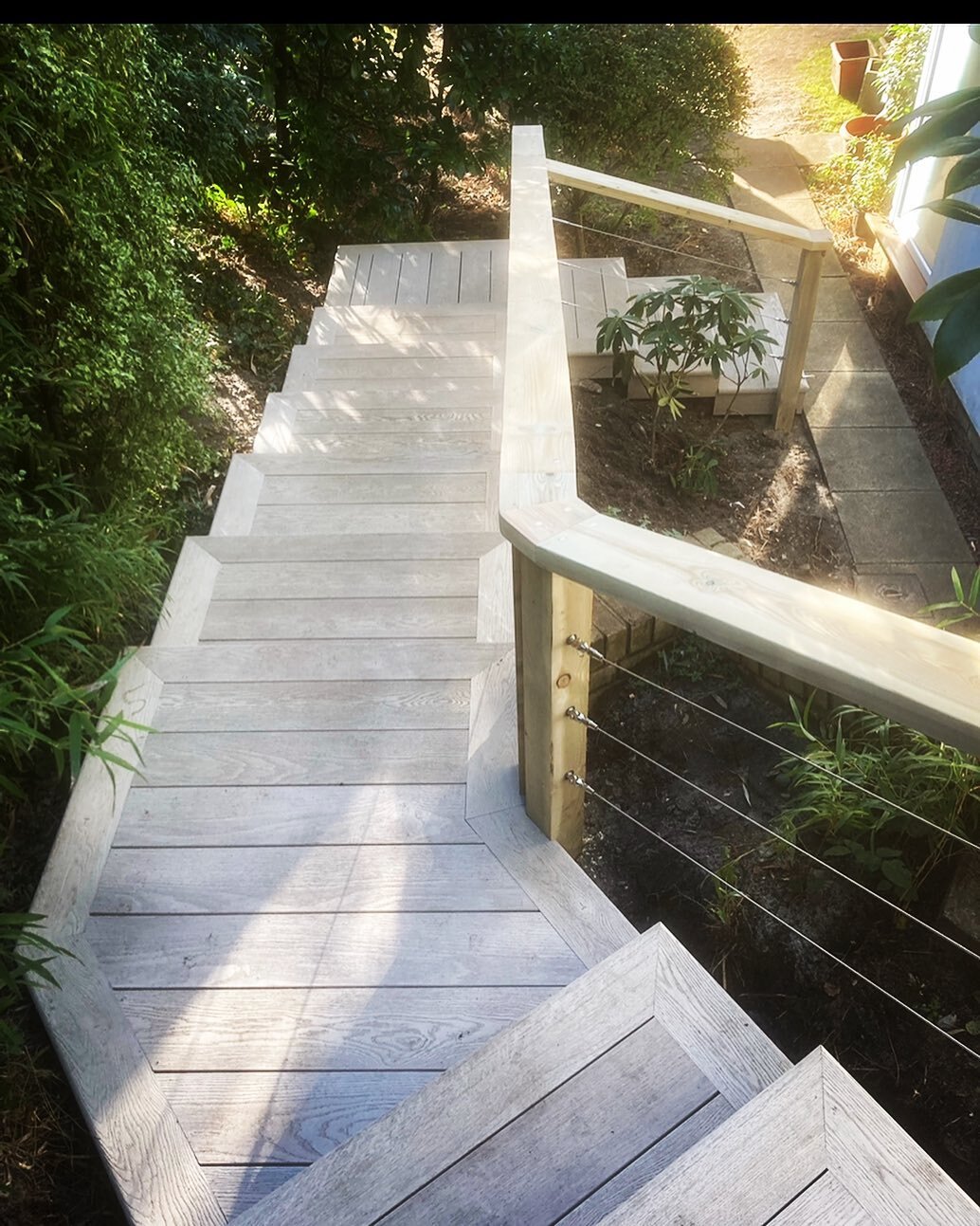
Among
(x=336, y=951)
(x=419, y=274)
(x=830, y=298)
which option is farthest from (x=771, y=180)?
(x=336, y=951)

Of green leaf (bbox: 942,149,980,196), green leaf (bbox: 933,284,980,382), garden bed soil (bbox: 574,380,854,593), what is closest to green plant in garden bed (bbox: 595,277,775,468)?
garden bed soil (bbox: 574,380,854,593)

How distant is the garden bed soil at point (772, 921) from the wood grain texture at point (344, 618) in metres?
0.62

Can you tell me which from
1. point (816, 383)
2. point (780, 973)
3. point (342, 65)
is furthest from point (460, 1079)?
point (342, 65)

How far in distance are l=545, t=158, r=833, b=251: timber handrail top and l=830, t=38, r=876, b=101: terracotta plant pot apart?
437 cm

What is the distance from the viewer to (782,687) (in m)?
2.76

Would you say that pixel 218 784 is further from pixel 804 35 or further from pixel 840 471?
pixel 804 35

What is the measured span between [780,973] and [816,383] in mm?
3090

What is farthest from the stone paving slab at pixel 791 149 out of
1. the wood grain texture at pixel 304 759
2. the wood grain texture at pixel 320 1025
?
the wood grain texture at pixel 320 1025

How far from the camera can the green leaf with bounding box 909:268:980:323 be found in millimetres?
1575

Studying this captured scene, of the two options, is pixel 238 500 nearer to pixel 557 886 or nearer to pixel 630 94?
pixel 557 886

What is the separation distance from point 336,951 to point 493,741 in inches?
22.1

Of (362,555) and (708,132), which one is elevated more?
(708,132)

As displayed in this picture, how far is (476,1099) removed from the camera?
1.27 m

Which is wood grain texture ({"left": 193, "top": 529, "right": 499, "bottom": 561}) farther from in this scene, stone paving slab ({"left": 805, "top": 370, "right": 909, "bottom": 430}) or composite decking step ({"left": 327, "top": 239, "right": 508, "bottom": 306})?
stone paving slab ({"left": 805, "top": 370, "right": 909, "bottom": 430})
